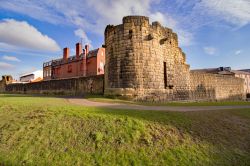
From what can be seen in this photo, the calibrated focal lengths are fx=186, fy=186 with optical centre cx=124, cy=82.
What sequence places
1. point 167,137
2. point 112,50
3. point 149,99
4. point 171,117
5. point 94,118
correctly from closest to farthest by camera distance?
point 167,137 → point 94,118 → point 171,117 → point 149,99 → point 112,50

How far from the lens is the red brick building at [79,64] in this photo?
116 feet

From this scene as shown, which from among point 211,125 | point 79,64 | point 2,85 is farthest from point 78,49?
point 211,125

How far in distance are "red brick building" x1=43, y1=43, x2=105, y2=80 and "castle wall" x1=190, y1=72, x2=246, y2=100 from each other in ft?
63.6

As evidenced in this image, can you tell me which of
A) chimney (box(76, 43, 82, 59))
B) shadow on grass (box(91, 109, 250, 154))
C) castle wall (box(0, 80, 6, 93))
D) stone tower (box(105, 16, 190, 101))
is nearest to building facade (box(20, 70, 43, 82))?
castle wall (box(0, 80, 6, 93))

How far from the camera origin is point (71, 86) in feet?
75.8

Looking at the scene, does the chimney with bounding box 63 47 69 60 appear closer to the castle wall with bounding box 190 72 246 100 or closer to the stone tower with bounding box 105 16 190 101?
the stone tower with bounding box 105 16 190 101

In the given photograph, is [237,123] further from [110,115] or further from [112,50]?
[112,50]

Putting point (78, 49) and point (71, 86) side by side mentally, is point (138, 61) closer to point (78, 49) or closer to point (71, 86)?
point (71, 86)

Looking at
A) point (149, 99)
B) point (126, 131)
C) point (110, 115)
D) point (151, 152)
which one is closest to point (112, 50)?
point (149, 99)

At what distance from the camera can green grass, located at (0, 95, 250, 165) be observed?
201 inches

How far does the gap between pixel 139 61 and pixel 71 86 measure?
39.4 feet

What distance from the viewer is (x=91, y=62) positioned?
35750mm

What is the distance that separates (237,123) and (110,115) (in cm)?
543

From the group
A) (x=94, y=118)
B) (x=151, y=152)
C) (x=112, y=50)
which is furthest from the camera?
(x=112, y=50)
